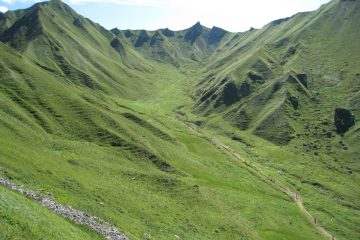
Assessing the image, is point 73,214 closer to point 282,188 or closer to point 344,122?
point 282,188

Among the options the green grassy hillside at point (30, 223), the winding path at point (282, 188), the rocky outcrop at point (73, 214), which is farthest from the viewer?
the winding path at point (282, 188)

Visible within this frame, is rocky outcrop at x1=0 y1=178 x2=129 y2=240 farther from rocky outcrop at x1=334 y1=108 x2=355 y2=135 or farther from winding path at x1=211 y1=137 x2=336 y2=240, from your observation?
rocky outcrop at x1=334 y1=108 x2=355 y2=135

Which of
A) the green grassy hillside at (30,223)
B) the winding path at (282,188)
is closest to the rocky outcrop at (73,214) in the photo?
the green grassy hillside at (30,223)

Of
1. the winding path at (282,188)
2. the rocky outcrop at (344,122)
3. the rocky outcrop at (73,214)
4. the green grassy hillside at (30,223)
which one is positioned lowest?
the winding path at (282,188)

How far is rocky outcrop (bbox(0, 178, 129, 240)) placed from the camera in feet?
163

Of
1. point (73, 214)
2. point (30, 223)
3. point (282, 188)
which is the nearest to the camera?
point (30, 223)

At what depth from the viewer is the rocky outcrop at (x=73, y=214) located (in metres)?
49.8

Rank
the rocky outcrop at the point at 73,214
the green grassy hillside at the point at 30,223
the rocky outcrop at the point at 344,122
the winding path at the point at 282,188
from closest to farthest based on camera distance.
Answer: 1. the green grassy hillside at the point at 30,223
2. the rocky outcrop at the point at 73,214
3. the winding path at the point at 282,188
4. the rocky outcrop at the point at 344,122

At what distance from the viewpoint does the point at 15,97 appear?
11750 centimetres

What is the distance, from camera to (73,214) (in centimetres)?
5119

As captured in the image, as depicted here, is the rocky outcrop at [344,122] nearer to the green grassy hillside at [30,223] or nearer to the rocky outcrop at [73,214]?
the rocky outcrop at [73,214]

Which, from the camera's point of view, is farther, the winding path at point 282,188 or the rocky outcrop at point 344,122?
the rocky outcrop at point 344,122

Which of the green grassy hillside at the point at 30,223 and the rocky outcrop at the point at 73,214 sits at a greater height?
the green grassy hillside at the point at 30,223

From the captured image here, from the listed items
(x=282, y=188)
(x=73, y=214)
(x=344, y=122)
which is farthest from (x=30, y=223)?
(x=344, y=122)
